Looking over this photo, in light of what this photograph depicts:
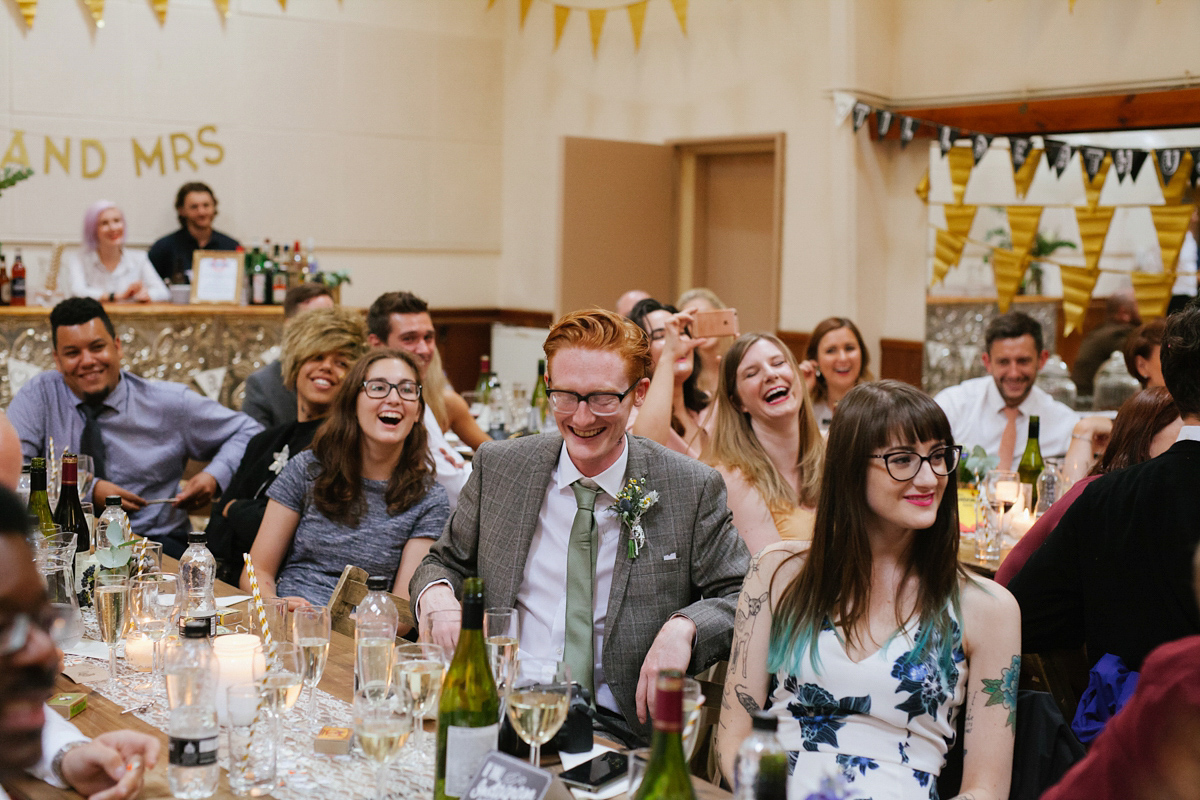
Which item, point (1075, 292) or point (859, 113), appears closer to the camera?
point (1075, 292)

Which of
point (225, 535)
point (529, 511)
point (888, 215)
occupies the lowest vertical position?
point (225, 535)

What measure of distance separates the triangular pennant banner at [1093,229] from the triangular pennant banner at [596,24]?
361cm

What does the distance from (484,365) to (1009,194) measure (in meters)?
3.02

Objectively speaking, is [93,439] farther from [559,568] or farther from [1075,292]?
[1075,292]

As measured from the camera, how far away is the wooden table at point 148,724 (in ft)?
5.51

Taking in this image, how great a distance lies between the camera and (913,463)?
1.96 m

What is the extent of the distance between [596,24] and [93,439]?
5237 millimetres

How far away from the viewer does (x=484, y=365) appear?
585 centimetres

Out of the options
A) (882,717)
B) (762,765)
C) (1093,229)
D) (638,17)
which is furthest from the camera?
(638,17)

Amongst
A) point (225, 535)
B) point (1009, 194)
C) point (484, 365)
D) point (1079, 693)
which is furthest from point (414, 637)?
point (1009, 194)

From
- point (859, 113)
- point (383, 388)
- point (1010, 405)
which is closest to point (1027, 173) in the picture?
point (859, 113)

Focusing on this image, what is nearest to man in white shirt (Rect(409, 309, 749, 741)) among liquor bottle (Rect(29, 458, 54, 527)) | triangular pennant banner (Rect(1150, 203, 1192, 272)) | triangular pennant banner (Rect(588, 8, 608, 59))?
liquor bottle (Rect(29, 458, 54, 527))

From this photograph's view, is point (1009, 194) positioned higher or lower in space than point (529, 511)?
higher

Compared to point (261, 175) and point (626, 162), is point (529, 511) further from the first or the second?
point (261, 175)
